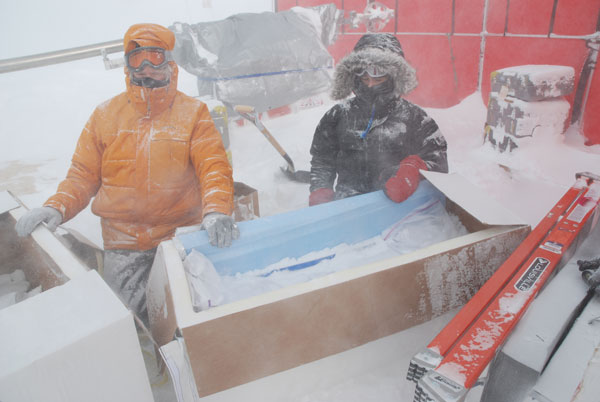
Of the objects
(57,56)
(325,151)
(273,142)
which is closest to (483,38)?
(273,142)

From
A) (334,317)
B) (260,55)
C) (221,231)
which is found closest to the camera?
(334,317)

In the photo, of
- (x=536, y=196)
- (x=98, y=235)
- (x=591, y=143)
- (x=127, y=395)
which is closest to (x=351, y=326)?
(x=127, y=395)

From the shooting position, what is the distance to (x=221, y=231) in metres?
1.31

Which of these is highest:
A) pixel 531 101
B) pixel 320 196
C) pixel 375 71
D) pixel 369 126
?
pixel 375 71

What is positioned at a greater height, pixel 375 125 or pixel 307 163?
pixel 375 125

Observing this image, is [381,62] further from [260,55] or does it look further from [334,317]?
[260,55]

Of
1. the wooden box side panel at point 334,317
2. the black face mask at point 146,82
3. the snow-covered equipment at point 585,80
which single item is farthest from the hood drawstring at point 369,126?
the snow-covered equipment at point 585,80

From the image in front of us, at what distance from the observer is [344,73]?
197 centimetres

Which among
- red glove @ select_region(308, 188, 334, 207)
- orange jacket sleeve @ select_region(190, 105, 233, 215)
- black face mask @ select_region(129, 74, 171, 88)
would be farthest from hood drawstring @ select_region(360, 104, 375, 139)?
black face mask @ select_region(129, 74, 171, 88)

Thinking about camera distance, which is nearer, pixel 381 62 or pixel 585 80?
pixel 381 62

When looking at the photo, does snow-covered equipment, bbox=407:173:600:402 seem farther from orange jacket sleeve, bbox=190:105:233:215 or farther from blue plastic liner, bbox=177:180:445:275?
orange jacket sleeve, bbox=190:105:233:215

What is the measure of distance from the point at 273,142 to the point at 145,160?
1.92 m

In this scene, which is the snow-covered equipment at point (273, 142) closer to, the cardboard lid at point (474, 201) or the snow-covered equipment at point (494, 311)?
the cardboard lid at point (474, 201)

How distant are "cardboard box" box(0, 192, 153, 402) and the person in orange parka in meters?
0.79
